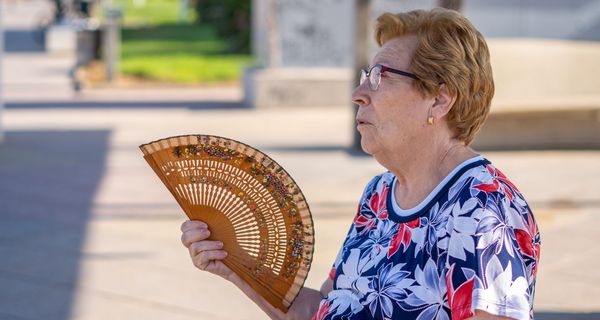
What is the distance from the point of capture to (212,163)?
282 cm

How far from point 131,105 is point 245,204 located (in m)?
13.2

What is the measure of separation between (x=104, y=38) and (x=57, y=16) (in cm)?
975

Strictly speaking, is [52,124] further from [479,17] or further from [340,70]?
[479,17]

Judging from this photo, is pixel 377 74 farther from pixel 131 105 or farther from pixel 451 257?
pixel 131 105

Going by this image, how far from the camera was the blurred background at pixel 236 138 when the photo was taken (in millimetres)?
6020

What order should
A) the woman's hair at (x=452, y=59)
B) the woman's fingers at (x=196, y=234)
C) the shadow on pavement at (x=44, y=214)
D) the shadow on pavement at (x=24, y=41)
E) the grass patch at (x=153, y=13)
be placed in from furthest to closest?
1. the grass patch at (x=153, y=13)
2. the shadow on pavement at (x=24, y=41)
3. the shadow on pavement at (x=44, y=214)
4. the woman's fingers at (x=196, y=234)
5. the woman's hair at (x=452, y=59)

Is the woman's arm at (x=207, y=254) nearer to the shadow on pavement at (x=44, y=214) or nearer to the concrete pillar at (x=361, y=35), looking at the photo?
the shadow on pavement at (x=44, y=214)

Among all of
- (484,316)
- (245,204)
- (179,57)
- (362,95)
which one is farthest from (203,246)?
(179,57)

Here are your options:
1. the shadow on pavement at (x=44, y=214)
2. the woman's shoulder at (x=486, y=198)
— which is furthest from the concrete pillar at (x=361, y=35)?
the woman's shoulder at (x=486, y=198)

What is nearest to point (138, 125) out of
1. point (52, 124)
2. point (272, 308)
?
point (52, 124)

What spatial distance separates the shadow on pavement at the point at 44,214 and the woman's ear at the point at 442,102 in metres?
3.24

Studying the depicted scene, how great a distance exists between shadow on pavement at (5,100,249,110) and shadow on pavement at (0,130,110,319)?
2.83 meters

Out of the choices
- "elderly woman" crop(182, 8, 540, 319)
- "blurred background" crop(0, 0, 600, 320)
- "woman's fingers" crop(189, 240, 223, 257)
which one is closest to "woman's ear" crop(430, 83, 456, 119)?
"elderly woman" crop(182, 8, 540, 319)

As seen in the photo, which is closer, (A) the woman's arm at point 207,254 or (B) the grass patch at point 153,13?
(A) the woman's arm at point 207,254
